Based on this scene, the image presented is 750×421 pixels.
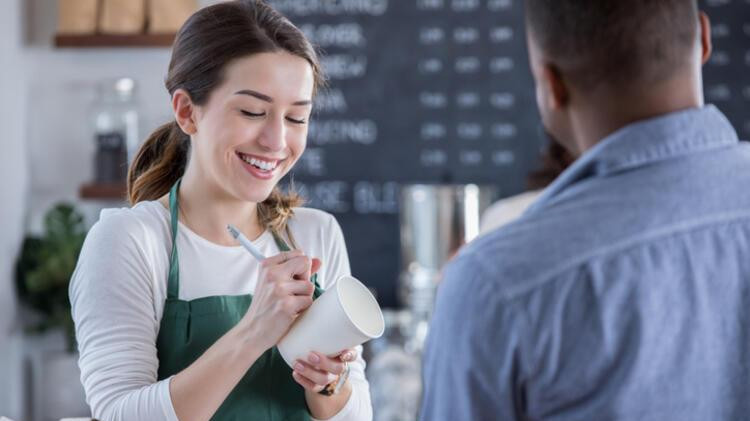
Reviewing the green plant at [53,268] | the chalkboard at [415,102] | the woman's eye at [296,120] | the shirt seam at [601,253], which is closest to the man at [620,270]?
the shirt seam at [601,253]

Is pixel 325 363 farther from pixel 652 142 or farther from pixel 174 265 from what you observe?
pixel 652 142

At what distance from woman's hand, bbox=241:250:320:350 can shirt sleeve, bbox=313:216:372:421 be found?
0.51 feet

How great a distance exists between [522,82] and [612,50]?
289 centimetres

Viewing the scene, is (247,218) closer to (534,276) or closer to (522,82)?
(534,276)

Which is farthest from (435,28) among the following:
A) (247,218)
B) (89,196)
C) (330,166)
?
(247,218)

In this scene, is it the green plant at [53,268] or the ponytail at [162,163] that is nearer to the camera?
the ponytail at [162,163]

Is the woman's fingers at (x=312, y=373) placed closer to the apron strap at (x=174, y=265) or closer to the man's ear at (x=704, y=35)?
the apron strap at (x=174, y=265)

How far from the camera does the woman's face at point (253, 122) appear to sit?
4.13ft

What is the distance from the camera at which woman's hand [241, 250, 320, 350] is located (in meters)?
1.15

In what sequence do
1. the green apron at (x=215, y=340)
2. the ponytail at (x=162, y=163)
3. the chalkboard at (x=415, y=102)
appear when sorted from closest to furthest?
the green apron at (x=215, y=340), the ponytail at (x=162, y=163), the chalkboard at (x=415, y=102)

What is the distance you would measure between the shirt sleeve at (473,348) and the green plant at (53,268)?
2.23 meters

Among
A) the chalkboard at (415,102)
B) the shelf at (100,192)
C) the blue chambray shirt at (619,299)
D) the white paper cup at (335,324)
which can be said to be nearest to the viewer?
the blue chambray shirt at (619,299)

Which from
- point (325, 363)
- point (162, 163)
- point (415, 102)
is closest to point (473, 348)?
point (325, 363)

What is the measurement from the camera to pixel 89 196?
294cm
